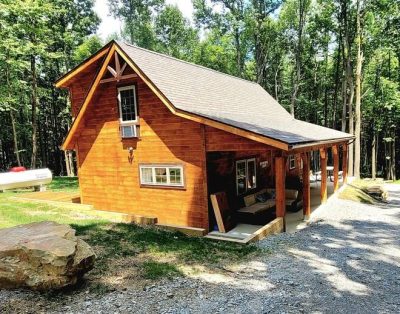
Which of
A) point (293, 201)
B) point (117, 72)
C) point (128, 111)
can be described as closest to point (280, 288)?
point (293, 201)

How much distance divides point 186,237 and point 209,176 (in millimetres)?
2238

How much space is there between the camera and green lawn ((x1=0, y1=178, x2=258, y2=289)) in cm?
682

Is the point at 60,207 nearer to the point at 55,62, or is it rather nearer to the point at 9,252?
the point at 9,252

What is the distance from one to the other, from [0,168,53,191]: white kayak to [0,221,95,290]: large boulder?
1430 cm

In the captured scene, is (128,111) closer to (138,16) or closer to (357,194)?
(357,194)

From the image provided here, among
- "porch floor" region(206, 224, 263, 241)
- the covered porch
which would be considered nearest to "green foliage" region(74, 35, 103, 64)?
the covered porch

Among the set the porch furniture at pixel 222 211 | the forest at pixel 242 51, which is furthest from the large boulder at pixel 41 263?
the forest at pixel 242 51

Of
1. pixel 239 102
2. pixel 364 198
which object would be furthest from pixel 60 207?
pixel 364 198

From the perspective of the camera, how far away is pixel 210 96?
13.4 metres

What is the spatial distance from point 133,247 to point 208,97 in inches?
285

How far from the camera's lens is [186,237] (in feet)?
33.4

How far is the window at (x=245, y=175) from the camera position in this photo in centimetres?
1291

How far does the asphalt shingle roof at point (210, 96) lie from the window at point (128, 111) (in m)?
1.30

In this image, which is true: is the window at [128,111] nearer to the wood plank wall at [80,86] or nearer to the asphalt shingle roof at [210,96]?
the asphalt shingle roof at [210,96]
